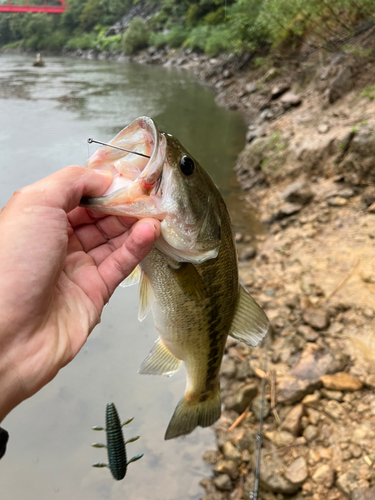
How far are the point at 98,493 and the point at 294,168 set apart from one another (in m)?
4.55

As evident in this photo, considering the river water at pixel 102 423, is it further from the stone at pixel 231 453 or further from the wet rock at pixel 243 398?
the wet rock at pixel 243 398

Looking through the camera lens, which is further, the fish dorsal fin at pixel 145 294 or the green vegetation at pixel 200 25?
the green vegetation at pixel 200 25

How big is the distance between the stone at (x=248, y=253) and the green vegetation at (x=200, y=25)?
424 centimetres

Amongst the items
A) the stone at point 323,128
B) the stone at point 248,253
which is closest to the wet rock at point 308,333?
the stone at point 248,253

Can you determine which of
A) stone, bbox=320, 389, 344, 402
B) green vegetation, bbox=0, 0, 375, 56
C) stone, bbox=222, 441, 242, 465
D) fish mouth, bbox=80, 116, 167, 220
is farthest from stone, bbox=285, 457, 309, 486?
green vegetation, bbox=0, 0, 375, 56

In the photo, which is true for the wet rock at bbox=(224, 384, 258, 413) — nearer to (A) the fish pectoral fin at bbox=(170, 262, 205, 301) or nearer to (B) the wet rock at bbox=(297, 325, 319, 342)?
(B) the wet rock at bbox=(297, 325, 319, 342)

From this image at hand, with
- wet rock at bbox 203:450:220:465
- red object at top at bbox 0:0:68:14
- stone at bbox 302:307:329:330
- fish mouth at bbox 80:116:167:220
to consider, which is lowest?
red object at top at bbox 0:0:68:14

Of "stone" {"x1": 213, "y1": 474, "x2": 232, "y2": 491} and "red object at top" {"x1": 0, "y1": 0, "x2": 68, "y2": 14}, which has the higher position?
"stone" {"x1": 213, "y1": 474, "x2": 232, "y2": 491}

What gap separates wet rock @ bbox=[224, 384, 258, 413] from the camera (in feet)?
8.13

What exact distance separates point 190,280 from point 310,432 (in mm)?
1401

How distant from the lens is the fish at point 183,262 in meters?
1.33


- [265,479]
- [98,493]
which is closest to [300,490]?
[265,479]

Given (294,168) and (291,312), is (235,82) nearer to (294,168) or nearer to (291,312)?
(294,168)

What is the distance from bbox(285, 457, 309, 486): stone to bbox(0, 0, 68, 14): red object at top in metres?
44.3
